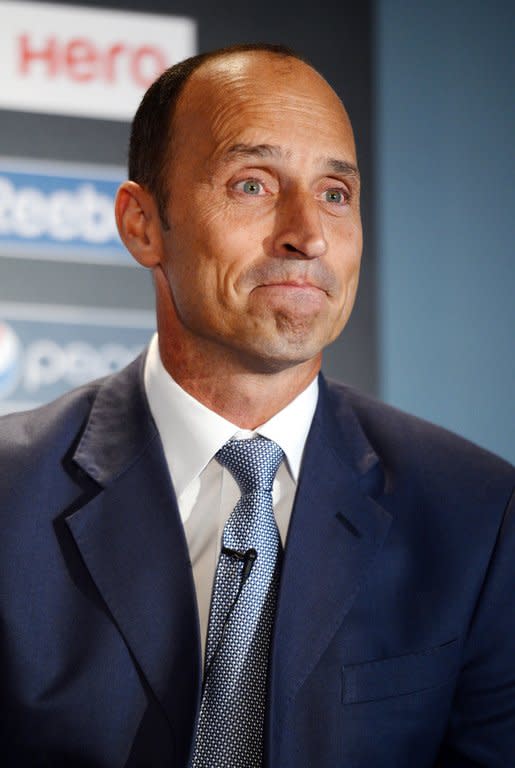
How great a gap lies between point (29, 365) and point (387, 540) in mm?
1242

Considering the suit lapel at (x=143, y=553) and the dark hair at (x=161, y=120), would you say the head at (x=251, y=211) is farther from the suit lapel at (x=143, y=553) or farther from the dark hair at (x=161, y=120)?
the suit lapel at (x=143, y=553)

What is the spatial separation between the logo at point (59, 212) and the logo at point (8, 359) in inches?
7.7

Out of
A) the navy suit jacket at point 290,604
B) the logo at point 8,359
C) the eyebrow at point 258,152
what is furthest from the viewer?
the logo at point 8,359

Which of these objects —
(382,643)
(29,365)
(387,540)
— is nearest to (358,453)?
(387,540)

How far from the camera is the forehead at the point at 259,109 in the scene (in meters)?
1.81

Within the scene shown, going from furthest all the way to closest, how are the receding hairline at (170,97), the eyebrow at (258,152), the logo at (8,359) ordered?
the logo at (8,359)
the receding hairline at (170,97)
the eyebrow at (258,152)

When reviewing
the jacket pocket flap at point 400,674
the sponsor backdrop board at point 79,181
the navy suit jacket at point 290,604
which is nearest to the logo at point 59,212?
the sponsor backdrop board at point 79,181

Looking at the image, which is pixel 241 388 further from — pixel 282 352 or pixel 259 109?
pixel 259 109

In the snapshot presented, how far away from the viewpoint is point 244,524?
5.74ft

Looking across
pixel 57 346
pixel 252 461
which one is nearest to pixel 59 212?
pixel 57 346

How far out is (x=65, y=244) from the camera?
284cm

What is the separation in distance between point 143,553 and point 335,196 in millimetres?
628

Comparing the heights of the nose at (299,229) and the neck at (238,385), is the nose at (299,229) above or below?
above

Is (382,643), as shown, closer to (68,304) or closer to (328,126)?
(328,126)
